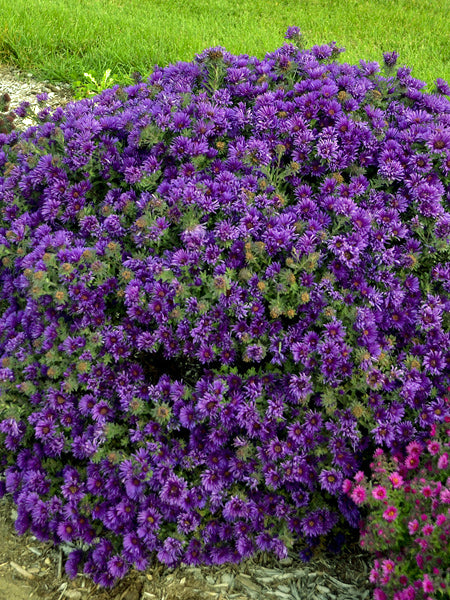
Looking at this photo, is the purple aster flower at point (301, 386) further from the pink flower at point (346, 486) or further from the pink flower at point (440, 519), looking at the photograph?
the pink flower at point (440, 519)

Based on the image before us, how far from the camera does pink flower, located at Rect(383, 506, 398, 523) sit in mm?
2002

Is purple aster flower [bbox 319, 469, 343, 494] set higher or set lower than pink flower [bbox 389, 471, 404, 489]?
lower

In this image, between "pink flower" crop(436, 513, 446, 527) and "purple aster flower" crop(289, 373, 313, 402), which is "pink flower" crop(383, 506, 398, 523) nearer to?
"pink flower" crop(436, 513, 446, 527)

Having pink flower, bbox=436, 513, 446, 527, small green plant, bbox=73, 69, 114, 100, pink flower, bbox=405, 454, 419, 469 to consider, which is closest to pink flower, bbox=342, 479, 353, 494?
pink flower, bbox=405, 454, 419, 469

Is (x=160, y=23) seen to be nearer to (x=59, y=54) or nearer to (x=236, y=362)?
(x=59, y=54)

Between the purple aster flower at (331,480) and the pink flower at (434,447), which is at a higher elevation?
the pink flower at (434,447)

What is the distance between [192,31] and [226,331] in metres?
6.13

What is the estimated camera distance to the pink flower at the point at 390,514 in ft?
6.57

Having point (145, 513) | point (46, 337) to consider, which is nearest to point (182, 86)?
point (46, 337)

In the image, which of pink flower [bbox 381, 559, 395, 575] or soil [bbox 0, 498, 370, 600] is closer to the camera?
pink flower [bbox 381, 559, 395, 575]

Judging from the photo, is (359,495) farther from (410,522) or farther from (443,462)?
(443,462)

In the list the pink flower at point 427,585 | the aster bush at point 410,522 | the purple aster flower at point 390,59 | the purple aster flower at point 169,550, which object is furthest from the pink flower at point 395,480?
the purple aster flower at point 390,59

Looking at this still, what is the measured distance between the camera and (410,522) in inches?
77.5

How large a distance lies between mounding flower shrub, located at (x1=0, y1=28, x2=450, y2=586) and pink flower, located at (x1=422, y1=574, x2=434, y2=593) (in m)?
0.58
